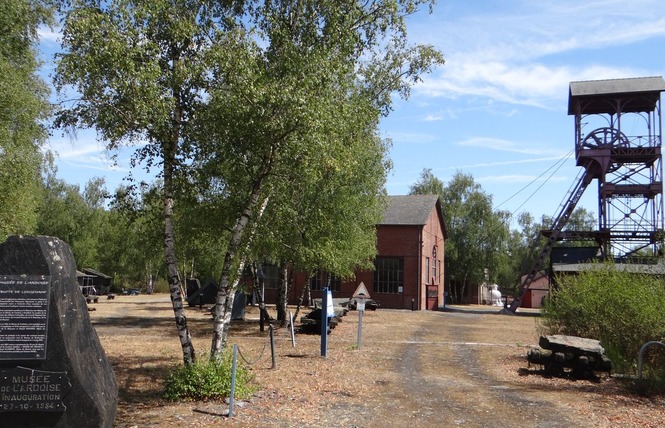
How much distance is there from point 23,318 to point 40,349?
1.35ft

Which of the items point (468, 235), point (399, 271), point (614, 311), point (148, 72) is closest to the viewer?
point (148, 72)

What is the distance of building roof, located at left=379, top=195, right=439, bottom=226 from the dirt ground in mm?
21898

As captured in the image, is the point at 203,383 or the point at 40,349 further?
the point at 203,383

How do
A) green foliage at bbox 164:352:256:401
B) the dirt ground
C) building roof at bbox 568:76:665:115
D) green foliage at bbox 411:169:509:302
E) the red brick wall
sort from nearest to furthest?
the dirt ground < green foliage at bbox 164:352:256:401 < building roof at bbox 568:76:665:115 < the red brick wall < green foliage at bbox 411:169:509:302

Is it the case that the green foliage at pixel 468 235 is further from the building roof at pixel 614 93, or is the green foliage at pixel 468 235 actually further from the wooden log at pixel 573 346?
the wooden log at pixel 573 346

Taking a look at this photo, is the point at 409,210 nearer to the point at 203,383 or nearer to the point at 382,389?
the point at 382,389

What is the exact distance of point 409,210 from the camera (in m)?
43.5

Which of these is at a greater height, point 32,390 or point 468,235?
point 468,235

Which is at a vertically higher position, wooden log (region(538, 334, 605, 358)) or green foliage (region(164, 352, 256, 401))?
wooden log (region(538, 334, 605, 358))

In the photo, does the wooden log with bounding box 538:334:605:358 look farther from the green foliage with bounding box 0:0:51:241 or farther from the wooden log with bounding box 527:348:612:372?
the green foliage with bounding box 0:0:51:241

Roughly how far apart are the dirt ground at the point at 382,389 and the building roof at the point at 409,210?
2190cm

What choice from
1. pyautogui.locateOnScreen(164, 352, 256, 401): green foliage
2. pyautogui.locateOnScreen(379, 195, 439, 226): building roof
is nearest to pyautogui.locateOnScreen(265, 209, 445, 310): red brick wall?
pyautogui.locateOnScreen(379, 195, 439, 226): building roof

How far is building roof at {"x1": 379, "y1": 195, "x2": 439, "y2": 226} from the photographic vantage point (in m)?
41.6

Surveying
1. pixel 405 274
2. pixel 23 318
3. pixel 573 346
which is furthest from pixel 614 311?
pixel 405 274
